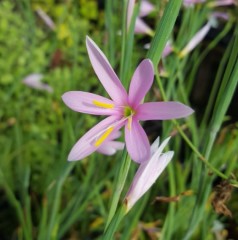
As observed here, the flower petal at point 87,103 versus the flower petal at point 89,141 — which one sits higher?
the flower petal at point 87,103

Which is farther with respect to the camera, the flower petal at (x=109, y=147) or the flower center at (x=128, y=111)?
the flower petal at (x=109, y=147)

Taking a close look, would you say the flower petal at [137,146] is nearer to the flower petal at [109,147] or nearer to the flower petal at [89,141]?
the flower petal at [89,141]

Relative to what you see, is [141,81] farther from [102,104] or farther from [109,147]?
[109,147]

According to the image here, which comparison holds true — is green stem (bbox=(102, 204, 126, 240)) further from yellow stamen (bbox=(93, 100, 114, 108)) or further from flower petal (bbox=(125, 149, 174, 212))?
yellow stamen (bbox=(93, 100, 114, 108))

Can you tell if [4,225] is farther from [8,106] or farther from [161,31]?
[161,31]

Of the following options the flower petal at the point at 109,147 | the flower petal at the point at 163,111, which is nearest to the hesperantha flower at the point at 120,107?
the flower petal at the point at 163,111

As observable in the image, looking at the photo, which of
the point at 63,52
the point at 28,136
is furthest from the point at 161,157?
the point at 63,52
